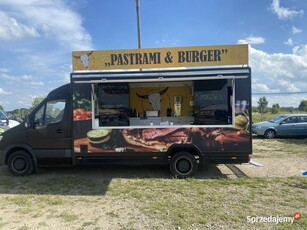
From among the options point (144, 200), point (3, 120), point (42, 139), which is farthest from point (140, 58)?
point (3, 120)

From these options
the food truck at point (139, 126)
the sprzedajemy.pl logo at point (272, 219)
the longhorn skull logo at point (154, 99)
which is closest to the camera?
the sprzedajemy.pl logo at point (272, 219)

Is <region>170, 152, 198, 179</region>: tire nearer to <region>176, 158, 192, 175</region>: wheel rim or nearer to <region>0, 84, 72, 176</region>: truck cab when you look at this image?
<region>176, 158, 192, 175</region>: wheel rim

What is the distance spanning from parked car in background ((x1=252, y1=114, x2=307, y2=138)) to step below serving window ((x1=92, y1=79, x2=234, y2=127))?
27.5ft

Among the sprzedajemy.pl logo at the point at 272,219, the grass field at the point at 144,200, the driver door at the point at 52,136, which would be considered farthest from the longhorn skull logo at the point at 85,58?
the sprzedajemy.pl logo at the point at 272,219

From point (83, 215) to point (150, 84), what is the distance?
529 centimetres

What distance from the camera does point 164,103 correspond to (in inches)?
382

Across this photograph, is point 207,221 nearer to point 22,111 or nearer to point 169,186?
point 169,186

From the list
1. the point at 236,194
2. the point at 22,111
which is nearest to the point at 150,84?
the point at 236,194

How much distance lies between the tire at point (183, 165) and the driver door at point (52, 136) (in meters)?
2.72

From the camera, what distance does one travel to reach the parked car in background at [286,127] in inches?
619

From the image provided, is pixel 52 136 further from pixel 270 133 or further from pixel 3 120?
pixel 270 133

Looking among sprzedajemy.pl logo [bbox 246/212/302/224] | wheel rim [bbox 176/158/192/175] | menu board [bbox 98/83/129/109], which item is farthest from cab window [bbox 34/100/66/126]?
sprzedajemy.pl logo [bbox 246/212/302/224]

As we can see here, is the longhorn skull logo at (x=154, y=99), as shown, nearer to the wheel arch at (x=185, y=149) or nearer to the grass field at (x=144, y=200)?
the grass field at (x=144, y=200)

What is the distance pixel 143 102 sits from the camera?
974cm
